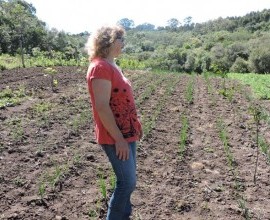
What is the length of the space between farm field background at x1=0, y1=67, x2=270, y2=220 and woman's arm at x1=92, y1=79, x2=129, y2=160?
4.26 ft

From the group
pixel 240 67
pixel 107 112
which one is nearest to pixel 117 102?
pixel 107 112

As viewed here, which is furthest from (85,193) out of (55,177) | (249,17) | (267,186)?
(249,17)

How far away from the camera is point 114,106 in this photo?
2.69 meters

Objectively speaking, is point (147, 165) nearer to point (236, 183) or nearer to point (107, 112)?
point (236, 183)

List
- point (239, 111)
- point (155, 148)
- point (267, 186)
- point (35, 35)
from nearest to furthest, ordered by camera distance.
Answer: point (267, 186) → point (155, 148) → point (239, 111) → point (35, 35)

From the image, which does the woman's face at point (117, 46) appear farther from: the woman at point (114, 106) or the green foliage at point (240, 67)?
the green foliage at point (240, 67)

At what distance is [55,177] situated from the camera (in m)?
4.46

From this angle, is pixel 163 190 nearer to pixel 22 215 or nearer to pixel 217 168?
pixel 217 168

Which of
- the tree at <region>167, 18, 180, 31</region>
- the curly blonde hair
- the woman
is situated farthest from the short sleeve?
the tree at <region>167, 18, 180, 31</region>

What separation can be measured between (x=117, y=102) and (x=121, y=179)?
1.87 ft

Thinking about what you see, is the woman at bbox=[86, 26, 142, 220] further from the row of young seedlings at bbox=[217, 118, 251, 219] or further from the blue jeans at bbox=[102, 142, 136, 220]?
the row of young seedlings at bbox=[217, 118, 251, 219]

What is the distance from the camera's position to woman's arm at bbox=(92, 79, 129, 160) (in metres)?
2.56

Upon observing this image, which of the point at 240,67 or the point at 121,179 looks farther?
the point at 240,67

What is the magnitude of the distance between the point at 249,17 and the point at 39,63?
226 ft
